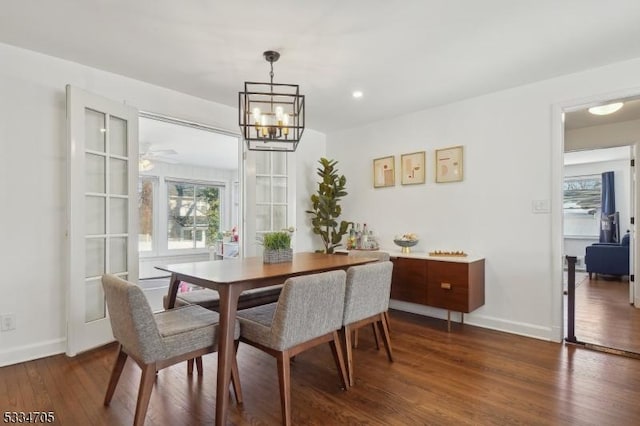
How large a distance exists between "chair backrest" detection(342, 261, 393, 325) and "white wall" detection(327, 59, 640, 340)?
1.57 metres

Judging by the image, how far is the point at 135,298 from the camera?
1608 millimetres

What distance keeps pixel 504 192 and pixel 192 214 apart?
22.1ft

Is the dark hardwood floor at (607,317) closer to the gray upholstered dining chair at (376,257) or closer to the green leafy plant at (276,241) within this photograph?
the gray upholstered dining chair at (376,257)

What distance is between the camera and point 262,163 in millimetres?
4297

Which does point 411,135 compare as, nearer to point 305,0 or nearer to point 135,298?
point 305,0

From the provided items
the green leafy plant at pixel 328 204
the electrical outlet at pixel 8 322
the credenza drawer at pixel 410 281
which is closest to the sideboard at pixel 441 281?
the credenza drawer at pixel 410 281

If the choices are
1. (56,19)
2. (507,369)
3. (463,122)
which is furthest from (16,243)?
(463,122)

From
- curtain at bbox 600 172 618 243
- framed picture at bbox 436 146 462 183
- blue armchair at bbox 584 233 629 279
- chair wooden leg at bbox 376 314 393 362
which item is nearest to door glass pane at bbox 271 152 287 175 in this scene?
framed picture at bbox 436 146 462 183

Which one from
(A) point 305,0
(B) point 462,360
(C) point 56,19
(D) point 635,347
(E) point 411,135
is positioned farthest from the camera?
(E) point 411,135

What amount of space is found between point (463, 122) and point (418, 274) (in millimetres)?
1729

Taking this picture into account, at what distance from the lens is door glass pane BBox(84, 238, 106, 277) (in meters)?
2.85

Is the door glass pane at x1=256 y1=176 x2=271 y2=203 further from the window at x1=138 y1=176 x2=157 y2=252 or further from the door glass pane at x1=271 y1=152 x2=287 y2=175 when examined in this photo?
the window at x1=138 y1=176 x2=157 y2=252

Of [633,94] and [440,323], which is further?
[440,323]

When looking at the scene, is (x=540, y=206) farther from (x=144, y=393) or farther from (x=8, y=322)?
(x=8, y=322)
